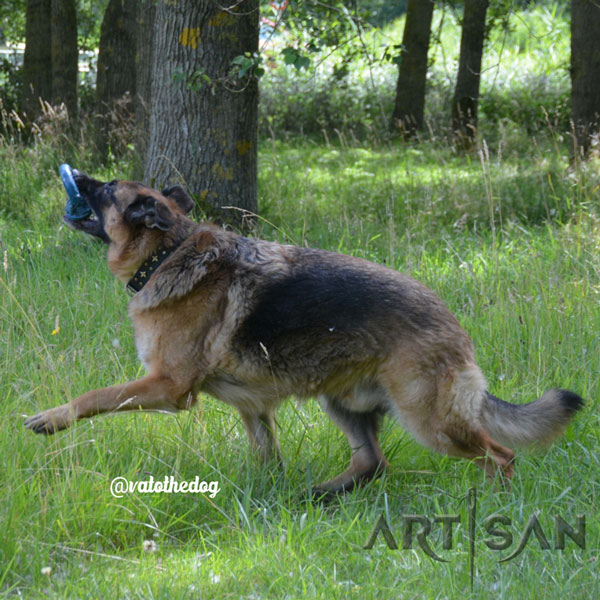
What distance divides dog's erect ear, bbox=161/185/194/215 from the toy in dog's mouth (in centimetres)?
44

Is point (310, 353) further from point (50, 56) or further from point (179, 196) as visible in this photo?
point (50, 56)

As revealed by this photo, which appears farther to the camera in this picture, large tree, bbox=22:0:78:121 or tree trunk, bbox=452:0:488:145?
tree trunk, bbox=452:0:488:145

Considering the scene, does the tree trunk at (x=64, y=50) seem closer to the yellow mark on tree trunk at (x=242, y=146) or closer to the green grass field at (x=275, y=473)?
the green grass field at (x=275, y=473)

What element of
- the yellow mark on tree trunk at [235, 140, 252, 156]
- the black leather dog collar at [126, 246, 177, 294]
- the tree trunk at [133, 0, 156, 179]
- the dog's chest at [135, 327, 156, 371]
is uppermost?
the tree trunk at [133, 0, 156, 179]

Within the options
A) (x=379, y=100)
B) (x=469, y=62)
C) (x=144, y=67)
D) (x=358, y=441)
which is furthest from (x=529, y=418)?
(x=379, y=100)

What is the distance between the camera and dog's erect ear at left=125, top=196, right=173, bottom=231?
4223 mm

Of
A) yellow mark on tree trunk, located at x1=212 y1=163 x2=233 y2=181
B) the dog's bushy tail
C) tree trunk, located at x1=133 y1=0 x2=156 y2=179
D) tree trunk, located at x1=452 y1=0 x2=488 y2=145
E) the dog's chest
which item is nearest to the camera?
the dog's bushy tail

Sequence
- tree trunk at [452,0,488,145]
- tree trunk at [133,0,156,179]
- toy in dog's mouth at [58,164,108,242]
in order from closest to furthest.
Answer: toy in dog's mouth at [58,164,108,242] → tree trunk at [133,0,156,179] → tree trunk at [452,0,488,145]

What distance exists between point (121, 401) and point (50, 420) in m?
0.33

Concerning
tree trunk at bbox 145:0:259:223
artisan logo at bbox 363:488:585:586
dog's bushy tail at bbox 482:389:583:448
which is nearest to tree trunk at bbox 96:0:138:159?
tree trunk at bbox 145:0:259:223

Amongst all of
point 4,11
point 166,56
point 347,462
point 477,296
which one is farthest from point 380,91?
point 347,462

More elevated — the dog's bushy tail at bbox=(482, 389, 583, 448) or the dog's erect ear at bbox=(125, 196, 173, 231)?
the dog's erect ear at bbox=(125, 196, 173, 231)

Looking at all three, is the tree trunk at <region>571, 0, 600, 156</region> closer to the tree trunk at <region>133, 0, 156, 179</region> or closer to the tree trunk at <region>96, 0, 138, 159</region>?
the tree trunk at <region>133, 0, 156, 179</region>

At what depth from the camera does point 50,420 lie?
3.73 metres
